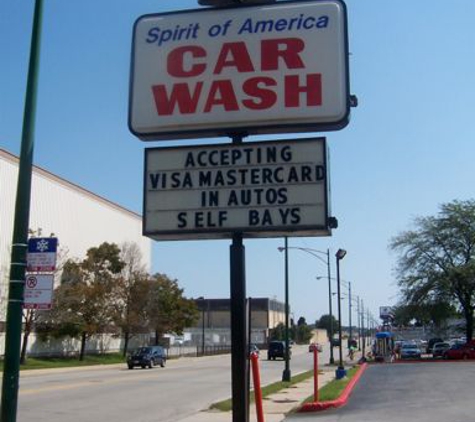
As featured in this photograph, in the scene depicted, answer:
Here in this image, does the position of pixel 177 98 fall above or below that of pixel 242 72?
below

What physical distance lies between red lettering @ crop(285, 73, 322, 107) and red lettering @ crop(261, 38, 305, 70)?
0.14 meters

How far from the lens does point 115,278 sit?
65188mm

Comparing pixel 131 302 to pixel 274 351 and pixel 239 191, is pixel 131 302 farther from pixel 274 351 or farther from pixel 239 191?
pixel 239 191

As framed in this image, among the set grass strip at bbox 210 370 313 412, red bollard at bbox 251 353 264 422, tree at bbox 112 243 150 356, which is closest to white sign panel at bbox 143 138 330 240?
red bollard at bbox 251 353 264 422

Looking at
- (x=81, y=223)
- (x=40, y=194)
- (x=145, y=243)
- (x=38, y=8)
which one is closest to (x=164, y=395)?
(x=38, y=8)

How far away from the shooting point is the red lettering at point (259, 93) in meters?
7.08

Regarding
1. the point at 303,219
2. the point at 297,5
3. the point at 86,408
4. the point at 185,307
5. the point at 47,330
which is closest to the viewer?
the point at 303,219

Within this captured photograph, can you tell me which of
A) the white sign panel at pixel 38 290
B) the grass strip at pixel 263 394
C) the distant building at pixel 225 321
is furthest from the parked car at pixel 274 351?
the white sign panel at pixel 38 290

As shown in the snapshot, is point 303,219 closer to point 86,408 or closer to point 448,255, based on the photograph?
point 86,408

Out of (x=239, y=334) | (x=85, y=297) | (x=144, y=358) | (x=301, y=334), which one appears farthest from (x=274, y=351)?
(x=301, y=334)

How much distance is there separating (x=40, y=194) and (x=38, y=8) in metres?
53.8

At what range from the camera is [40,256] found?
8.84 meters

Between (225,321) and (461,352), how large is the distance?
97179 mm

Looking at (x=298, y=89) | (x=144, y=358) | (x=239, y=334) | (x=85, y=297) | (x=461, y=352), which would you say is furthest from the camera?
(x=85, y=297)
